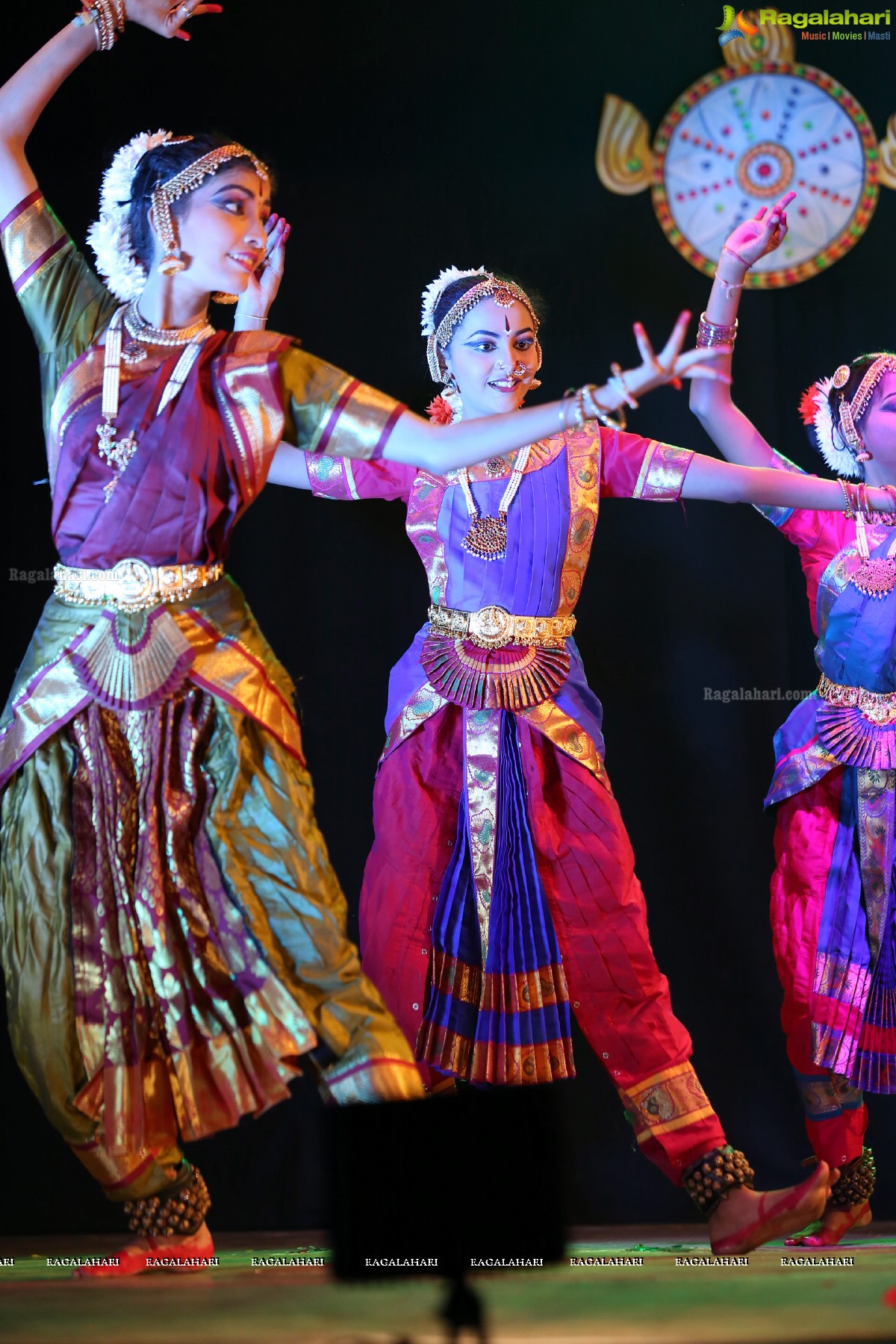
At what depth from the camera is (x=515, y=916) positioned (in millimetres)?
2938

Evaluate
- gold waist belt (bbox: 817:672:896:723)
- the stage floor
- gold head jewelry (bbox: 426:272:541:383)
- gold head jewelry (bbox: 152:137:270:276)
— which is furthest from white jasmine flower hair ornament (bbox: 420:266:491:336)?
the stage floor

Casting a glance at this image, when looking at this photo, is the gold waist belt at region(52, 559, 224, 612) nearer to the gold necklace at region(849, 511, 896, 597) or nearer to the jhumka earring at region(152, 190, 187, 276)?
the jhumka earring at region(152, 190, 187, 276)

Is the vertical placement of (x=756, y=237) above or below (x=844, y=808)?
above

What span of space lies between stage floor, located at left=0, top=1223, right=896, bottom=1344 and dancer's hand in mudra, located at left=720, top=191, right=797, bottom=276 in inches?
70.5

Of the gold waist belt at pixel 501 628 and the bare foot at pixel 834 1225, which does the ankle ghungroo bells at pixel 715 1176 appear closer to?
the bare foot at pixel 834 1225

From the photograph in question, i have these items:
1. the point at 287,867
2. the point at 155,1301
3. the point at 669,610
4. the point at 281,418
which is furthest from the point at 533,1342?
the point at 669,610

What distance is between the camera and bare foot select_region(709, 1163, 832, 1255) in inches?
102

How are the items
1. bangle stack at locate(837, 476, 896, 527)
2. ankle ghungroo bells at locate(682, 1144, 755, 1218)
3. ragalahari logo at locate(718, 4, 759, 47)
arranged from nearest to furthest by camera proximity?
1. ankle ghungroo bells at locate(682, 1144, 755, 1218)
2. bangle stack at locate(837, 476, 896, 527)
3. ragalahari logo at locate(718, 4, 759, 47)

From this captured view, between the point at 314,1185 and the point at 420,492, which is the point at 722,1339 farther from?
the point at 420,492

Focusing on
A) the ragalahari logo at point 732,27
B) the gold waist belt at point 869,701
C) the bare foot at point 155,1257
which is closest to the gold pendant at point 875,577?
the gold waist belt at point 869,701

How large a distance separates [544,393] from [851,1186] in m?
1.85

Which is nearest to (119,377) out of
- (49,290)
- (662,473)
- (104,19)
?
(49,290)

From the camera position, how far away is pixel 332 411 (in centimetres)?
241

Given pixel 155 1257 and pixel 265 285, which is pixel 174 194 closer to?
pixel 265 285
